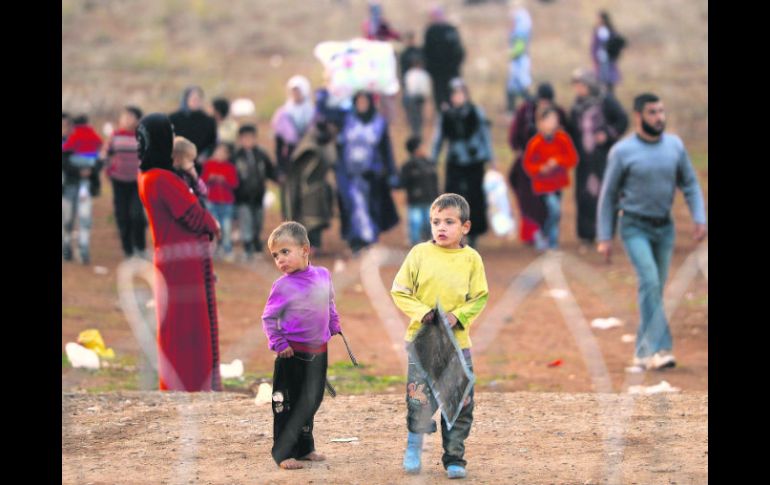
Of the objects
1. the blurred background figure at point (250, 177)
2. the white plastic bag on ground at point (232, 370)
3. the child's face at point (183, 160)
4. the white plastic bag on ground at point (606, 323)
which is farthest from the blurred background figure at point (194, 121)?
the child's face at point (183, 160)

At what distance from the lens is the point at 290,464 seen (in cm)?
643

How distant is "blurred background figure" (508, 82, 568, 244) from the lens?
1487cm

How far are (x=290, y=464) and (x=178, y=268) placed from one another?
2218mm

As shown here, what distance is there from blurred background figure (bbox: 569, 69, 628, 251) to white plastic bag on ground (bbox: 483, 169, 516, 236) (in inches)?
31.9

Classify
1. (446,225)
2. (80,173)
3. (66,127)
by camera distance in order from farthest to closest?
1. (80,173)
2. (66,127)
3. (446,225)

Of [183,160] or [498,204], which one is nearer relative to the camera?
[183,160]

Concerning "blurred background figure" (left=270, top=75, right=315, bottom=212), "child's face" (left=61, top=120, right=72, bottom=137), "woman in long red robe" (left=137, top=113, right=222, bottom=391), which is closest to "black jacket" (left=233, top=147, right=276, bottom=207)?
"blurred background figure" (left=270, top=75, right=315, bottom=212)

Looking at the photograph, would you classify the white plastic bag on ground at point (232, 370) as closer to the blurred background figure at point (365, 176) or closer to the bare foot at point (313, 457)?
the bare foot at point (313, 457)

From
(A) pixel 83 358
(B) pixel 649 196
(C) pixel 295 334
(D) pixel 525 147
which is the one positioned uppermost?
(D) pixel 525 147

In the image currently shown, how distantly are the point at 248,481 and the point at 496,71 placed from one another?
74.7 feet

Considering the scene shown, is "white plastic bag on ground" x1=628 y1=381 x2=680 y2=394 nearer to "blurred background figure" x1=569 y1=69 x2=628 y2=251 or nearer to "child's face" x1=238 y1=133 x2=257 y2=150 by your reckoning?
"blurred background figure" x1=569 y1=69 x2=628 y2=251

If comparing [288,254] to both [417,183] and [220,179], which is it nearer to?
[220,179]

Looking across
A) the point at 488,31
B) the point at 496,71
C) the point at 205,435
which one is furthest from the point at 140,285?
the point at 488,31

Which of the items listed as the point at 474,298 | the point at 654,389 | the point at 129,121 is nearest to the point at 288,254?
the point at 474,298
